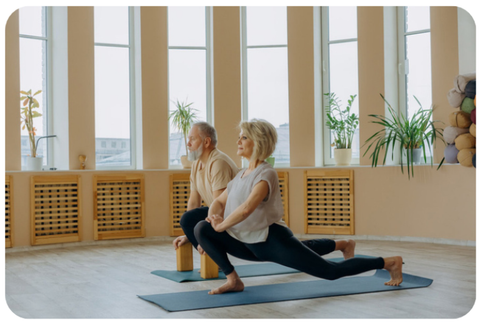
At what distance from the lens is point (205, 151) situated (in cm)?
401

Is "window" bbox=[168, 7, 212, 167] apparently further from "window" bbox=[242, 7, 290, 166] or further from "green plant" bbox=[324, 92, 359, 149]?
"green plant" bbox=[324, 92, 359, 149]

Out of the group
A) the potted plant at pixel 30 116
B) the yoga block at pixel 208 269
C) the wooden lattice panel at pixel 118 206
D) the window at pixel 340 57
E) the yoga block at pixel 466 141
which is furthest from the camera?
the window at pixel 340 57

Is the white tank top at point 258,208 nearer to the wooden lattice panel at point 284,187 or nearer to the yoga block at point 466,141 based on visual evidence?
the yoga block at point 466,141

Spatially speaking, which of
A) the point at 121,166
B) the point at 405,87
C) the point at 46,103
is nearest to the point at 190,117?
the point at 121,166

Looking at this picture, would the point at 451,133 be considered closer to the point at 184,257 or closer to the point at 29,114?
the point at 184,257

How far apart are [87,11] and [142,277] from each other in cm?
368

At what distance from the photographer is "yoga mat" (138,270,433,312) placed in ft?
10.4

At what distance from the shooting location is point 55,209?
6020 mm

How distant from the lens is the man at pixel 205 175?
3803 millimetres

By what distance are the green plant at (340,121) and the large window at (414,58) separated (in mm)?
605

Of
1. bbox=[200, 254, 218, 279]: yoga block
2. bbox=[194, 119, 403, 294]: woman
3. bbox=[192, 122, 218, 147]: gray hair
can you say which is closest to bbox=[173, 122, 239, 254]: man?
bbox=[192, 122, 218, 147]: gray hair

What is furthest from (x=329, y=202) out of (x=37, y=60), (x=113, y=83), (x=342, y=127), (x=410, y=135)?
(x=37, y=60)

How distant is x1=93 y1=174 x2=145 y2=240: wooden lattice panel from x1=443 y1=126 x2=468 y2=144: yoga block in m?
3.34

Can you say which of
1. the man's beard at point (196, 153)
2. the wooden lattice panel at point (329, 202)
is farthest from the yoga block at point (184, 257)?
the wooden lattice panel at point (329, 202)
